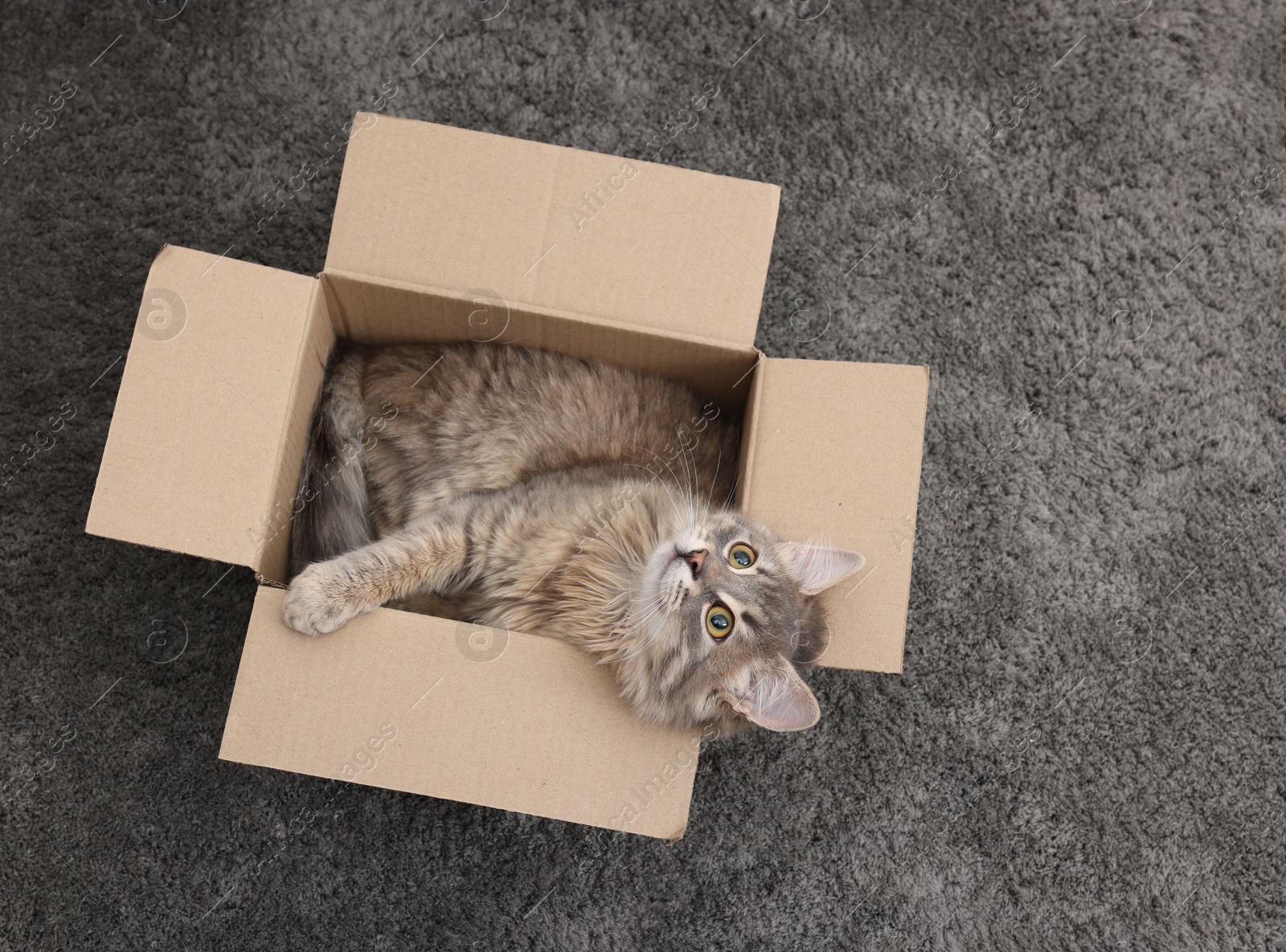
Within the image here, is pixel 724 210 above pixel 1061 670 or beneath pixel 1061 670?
above

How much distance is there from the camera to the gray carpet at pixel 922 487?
1.67 m

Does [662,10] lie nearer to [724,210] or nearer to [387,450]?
[724,210]

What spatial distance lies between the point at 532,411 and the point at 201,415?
0.52 m

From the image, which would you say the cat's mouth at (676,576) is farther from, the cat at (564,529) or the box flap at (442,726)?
the box flap at (442,726)

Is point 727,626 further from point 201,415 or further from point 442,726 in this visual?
point 201,415

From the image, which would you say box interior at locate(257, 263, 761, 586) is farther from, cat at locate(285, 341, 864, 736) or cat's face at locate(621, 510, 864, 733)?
cat's face at locate(621, 510, 864, 733)

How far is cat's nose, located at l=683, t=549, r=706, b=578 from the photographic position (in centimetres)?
132

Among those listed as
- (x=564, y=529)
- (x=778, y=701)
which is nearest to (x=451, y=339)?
(x=564, y=529)

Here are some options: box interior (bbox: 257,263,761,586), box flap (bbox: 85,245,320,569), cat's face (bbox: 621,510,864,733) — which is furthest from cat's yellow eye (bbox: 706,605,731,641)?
box flap (bbox: 85,245,320,569)

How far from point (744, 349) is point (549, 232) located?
0.37m

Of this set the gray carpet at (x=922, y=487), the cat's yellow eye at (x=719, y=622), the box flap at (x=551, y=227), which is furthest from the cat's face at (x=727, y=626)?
the gray carpet at (x=922, y=487)

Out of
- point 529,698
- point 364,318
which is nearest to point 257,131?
point 364,318

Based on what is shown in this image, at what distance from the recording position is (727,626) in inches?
51.9

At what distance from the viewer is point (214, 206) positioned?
1832mm
